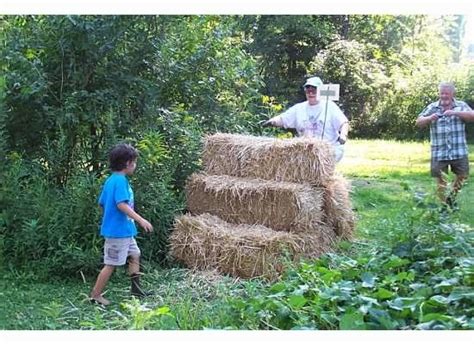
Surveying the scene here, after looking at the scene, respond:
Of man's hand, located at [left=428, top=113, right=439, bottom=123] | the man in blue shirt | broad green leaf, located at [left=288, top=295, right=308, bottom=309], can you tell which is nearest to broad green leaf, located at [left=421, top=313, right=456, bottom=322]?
broad green leaf, located at [left=288, top=295, right=308, bottom=309]

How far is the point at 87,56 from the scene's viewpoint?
160 inches

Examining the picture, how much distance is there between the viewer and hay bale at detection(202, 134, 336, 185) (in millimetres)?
Result: 3732

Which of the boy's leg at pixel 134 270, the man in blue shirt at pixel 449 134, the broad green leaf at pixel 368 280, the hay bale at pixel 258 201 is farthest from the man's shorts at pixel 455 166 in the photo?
the boy's leg at pixel 134 270

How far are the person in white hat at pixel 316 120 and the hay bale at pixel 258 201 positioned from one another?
0.59 meters

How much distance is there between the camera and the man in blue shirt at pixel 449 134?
4.13 metres

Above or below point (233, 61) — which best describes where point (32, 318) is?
below

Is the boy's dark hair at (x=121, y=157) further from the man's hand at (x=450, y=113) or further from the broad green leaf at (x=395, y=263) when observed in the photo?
the man's hand at (x=450, y=113)

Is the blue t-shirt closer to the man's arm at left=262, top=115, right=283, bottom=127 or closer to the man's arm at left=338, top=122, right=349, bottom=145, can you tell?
the man's arm at left=262, top=115, right=283, bottom=127

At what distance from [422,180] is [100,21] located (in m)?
2.25

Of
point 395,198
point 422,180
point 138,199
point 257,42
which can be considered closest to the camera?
point 138,199

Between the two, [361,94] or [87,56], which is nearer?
[87,56]

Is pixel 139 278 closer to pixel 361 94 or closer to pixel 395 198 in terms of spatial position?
pixel 395 198
